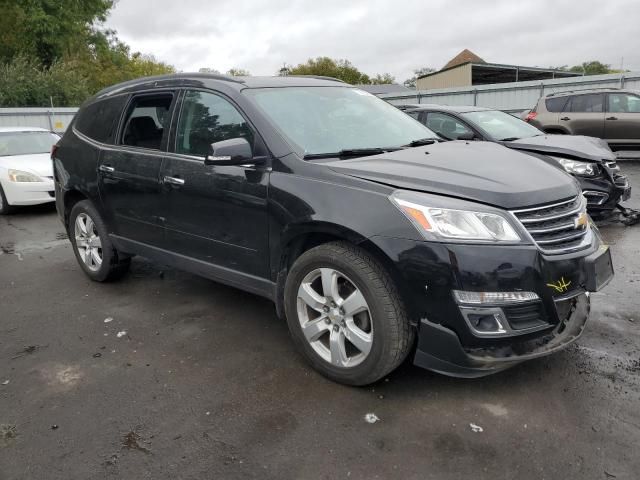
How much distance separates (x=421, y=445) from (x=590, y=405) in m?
0.99

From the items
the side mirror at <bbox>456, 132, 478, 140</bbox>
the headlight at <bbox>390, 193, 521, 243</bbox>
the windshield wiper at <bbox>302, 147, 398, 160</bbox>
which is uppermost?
Answer: the side mirror at <bbox>456, 132, 478, 140</bbox>

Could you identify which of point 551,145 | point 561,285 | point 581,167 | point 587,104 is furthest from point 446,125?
point 587,104

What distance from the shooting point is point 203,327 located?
160 inches

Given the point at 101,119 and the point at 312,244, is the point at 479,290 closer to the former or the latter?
the point at 312,244

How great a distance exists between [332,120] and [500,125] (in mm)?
4615

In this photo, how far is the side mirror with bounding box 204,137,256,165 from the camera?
3250mm

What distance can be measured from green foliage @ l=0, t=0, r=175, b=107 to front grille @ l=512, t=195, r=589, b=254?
89.4 ft

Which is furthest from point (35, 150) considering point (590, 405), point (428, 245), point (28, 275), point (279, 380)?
point (590, 405)

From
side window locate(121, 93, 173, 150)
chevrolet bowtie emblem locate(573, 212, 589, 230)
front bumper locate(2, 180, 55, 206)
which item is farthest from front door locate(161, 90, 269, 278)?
front bumper locate(2, 180, 55, 206)

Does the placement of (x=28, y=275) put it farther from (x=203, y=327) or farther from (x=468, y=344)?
(x=468, y=344)

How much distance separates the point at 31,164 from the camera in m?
8.84

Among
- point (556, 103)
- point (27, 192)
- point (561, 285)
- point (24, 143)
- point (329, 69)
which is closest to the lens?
point (561, 285)

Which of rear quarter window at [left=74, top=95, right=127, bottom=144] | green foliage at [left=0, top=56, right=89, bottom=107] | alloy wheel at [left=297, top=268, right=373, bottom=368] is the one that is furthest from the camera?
green foliage at [left=0, top=56, right=89, bottom=107]

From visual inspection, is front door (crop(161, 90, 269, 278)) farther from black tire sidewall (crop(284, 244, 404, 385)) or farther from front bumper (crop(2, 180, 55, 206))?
front bumper (crop(2, 180, 55, 206))
